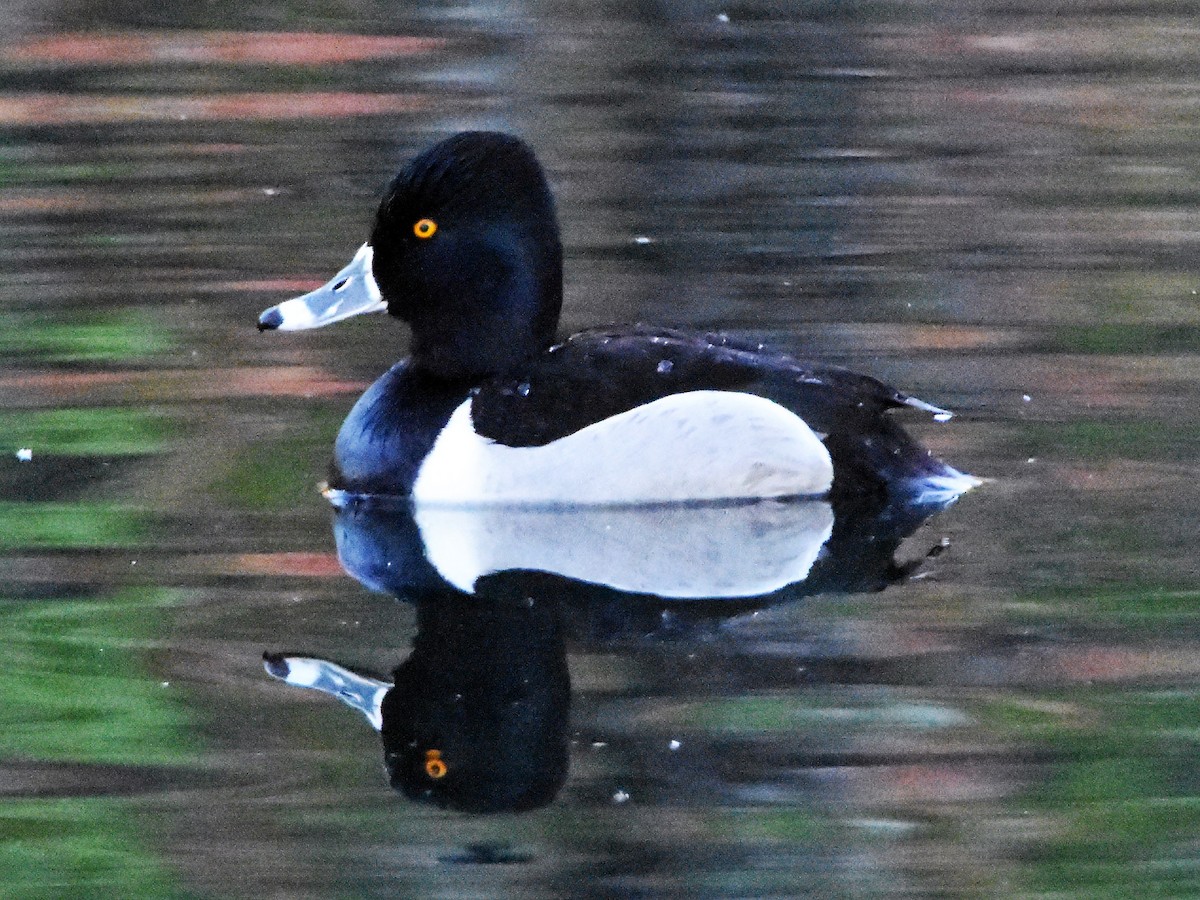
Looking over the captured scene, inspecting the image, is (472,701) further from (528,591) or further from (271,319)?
(271,319)

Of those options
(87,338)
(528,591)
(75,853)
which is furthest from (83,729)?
(87,338)

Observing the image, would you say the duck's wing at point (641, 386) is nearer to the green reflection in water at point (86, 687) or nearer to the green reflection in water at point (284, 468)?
the green reflection in water at point (284, 468)

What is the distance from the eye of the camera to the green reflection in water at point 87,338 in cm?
773

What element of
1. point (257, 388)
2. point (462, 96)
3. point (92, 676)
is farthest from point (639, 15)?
point (92, 676)

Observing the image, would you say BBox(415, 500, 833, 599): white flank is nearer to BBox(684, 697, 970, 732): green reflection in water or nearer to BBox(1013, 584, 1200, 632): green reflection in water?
BBox(1013, 584, 1200, 632): green reflection in water

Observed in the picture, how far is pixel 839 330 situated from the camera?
7918 millimetres

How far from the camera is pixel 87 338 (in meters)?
7.88

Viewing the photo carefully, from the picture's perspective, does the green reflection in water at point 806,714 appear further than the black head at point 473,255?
No

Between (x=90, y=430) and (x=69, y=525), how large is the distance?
0.74 meters

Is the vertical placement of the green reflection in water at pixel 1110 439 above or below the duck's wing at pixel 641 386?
below

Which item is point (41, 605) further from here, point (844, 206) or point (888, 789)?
point (844, 206)

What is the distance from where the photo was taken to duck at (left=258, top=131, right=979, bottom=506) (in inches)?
259

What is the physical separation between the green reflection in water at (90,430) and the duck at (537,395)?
22.3 inches

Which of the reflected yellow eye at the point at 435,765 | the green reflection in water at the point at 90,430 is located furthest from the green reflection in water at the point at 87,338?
the reflected yellow eye at the point at 435,765
